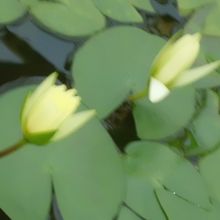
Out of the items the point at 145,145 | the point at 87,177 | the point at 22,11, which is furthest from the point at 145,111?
the point at 22,11

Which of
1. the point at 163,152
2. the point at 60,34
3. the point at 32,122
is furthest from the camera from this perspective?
the point at 60,34

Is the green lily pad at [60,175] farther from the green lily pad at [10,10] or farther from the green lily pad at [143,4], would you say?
the green lily pad at [143,4]

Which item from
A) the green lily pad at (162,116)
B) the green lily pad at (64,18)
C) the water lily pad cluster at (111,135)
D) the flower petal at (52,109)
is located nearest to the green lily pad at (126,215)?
the water lily pad cluster at (111,135)

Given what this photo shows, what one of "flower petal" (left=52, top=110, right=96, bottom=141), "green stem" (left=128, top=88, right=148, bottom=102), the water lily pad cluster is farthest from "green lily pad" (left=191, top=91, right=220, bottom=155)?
"flower petal" (left=52, top=110, right=96, bottom=141)

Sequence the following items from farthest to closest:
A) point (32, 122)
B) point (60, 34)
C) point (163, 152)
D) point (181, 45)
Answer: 1. point (60, 34)
2. point (163, 152)
3. point (181, 45)
4. point (32, 122)

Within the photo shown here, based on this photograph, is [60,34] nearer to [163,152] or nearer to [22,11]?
[22,11]

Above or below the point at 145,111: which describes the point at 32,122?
above

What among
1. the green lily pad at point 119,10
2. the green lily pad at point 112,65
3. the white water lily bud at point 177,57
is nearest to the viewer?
the white water lily bud at point 177,57
